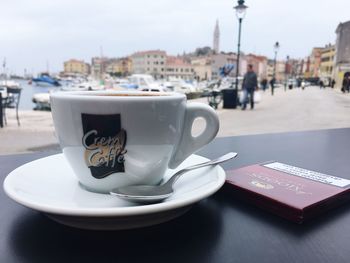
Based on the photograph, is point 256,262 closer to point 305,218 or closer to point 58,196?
point 305,218

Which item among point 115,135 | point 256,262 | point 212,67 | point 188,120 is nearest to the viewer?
point 256,262

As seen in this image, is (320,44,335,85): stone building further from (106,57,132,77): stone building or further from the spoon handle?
the spoon handle

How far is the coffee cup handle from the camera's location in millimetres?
479

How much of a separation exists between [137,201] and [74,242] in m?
0.09

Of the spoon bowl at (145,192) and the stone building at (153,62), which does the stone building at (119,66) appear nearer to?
the stone building at (153,62)

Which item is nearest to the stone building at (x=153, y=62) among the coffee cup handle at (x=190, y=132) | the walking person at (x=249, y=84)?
the walking person at (x=249, y=84)

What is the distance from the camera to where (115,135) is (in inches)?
15.0

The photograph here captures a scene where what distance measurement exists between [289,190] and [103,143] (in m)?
0.25

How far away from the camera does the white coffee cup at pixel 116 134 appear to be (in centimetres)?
38

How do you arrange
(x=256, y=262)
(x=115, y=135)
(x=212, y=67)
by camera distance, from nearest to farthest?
(x=256, y=262)
(x=115, y=135)
(x=212, y=67)

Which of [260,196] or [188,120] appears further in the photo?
[188,120]

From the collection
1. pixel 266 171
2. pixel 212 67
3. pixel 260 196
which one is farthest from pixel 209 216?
pixel 212 67

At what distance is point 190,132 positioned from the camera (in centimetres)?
50

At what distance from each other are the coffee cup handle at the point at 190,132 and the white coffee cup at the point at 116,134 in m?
0.03
